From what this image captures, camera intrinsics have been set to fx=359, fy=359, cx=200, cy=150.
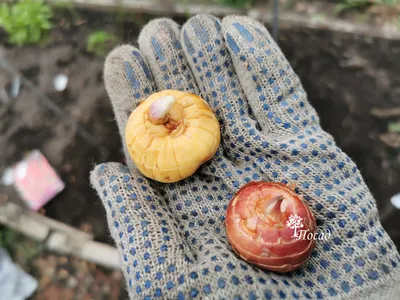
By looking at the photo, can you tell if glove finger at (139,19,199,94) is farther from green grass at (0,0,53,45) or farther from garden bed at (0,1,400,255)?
green grass at (0,0,53,45)

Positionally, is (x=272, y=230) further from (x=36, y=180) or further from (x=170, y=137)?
(x=36, y=180)

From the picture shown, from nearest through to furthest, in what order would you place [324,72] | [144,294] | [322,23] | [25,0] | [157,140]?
[144,294]
[157,140]
[324,72]
[322,23]
[25,0]

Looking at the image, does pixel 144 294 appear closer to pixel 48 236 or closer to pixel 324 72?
pixel 48 236

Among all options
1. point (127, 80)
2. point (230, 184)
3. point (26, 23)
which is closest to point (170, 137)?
point (230, 184)

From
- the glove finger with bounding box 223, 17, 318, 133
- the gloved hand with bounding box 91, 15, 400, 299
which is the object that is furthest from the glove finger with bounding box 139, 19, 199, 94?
the glove finger with bounding box 223, 17, 318, 133

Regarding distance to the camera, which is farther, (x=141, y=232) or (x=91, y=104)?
(x=91, y=104)

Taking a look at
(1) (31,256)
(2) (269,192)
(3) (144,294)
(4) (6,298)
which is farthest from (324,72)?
(4) (6,298)

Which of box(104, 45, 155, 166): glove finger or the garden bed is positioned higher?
box(104, 45, 155, 166): glove finger
